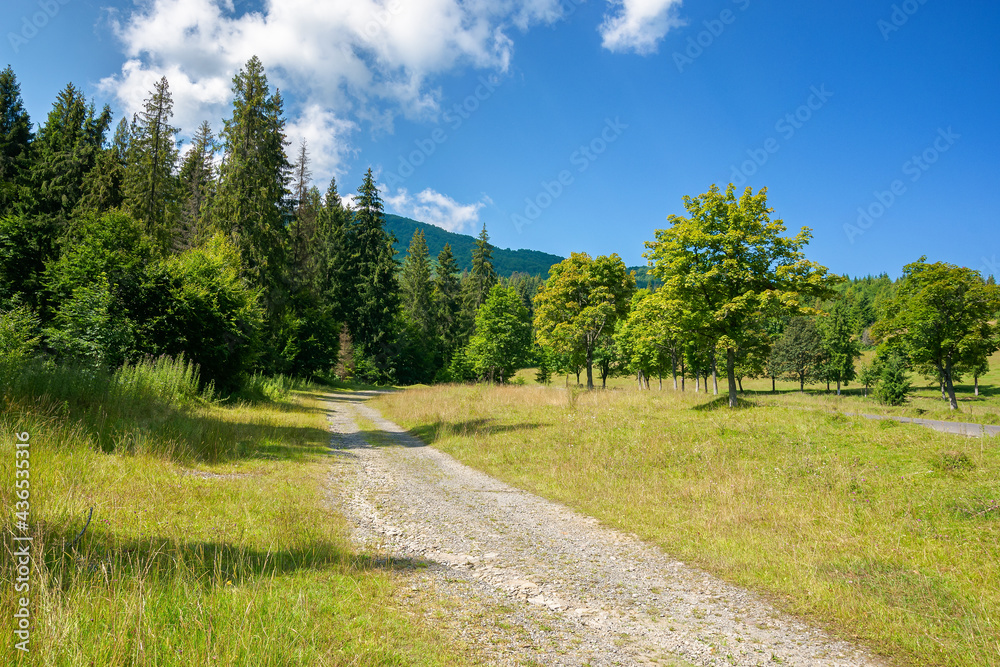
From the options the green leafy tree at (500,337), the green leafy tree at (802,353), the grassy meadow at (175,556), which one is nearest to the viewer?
the grassy meadow at (175,556)

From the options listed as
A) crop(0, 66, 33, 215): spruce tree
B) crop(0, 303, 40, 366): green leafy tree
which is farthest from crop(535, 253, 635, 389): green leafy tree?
crop(0, 66, 33, 215): spruce tree

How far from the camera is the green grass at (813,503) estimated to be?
14.1 ft

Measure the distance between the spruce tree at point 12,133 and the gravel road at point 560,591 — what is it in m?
41.7

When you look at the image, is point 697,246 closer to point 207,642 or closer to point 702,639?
point 702,639

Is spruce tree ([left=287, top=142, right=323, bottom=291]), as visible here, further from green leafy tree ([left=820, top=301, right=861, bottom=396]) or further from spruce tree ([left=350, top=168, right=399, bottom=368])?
green leafy tree ([left=820, top=301, right=861, bottom=396])

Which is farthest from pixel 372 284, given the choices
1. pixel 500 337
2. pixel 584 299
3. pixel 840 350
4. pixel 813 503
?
pixel 840 350

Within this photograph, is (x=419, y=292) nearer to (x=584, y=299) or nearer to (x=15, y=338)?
(x=584, y=299)

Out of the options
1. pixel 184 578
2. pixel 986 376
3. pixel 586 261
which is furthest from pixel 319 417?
pixel 986 376

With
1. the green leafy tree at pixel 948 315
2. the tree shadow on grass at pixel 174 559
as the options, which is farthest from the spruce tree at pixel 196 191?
the green leafy tree at pixel 948 315

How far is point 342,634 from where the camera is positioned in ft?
11.1

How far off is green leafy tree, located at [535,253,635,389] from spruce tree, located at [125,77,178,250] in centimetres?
2811

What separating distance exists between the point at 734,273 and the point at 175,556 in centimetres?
2197

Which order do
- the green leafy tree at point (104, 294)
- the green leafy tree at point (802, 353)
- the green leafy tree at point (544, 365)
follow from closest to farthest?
the green leafy tree at point (104, 294) → the green leafy tree at point (544, 365) → the green leafy tree at point (802, 353)

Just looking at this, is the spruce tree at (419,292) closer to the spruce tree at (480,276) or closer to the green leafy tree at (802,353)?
the spruce tree at (480,276)
